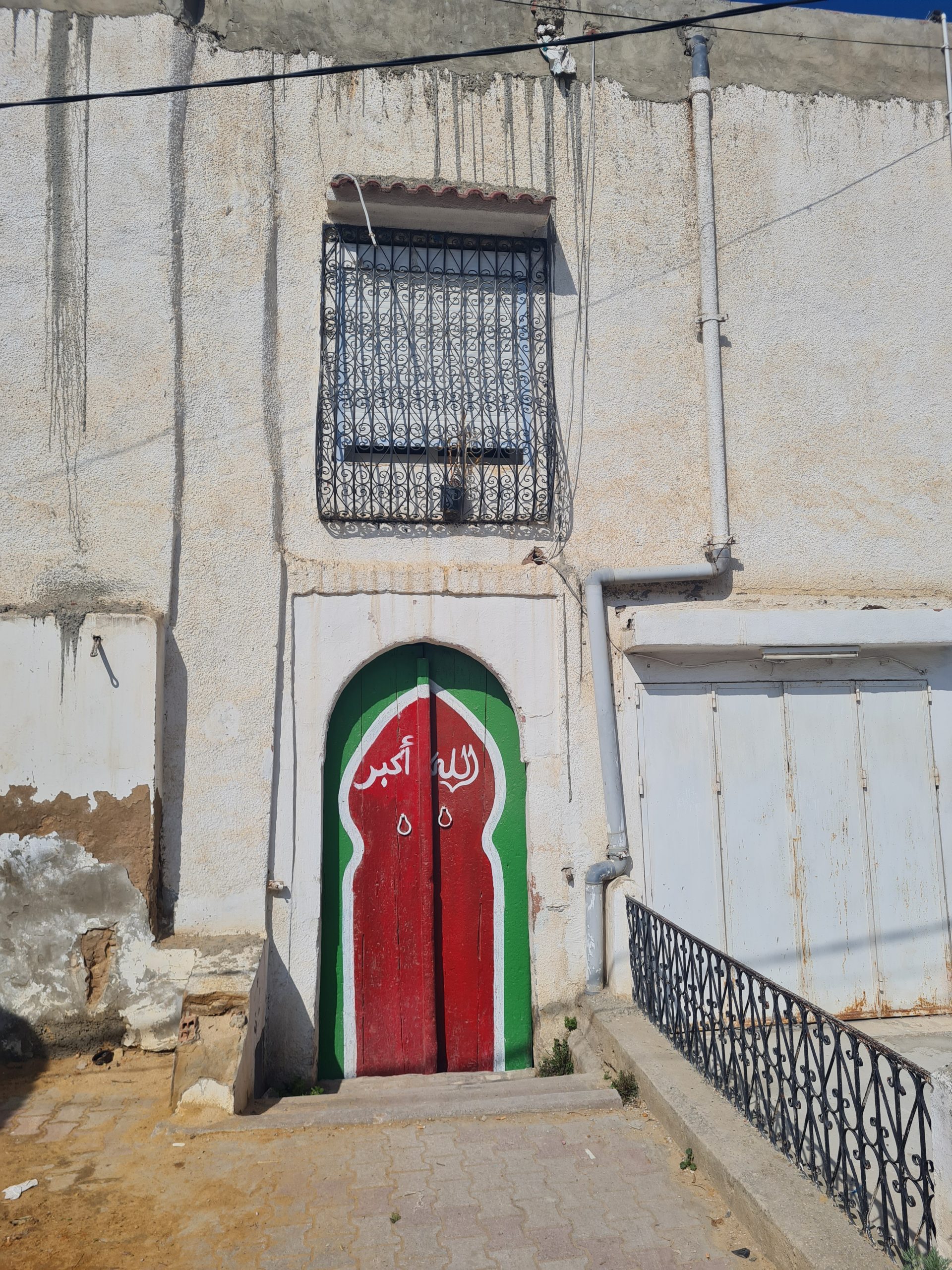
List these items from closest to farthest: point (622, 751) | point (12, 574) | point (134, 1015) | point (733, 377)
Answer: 1. point (134, 1015)
2. point (12, 574)
3. point (622, 751)
4. point (733, 377)

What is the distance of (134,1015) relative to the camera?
5.13m

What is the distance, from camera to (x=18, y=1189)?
3783mm

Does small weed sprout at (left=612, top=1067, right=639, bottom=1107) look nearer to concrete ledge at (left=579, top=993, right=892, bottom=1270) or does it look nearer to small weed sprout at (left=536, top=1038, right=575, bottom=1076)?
concrete ledge at (left=579, top=993, right=892, bottom=1270)

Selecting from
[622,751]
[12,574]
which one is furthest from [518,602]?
[12,574]

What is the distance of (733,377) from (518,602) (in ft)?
7.18

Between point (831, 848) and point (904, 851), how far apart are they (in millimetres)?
518

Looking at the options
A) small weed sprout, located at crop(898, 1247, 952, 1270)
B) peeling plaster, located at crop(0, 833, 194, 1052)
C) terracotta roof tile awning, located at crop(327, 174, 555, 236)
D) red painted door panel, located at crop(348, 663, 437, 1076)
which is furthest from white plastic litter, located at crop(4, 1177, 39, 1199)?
terracotta roof tile awning, located at crop(327, 174, 555, 236)

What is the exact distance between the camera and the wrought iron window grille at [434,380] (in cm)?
602

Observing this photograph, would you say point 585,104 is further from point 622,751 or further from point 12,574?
point 12,574

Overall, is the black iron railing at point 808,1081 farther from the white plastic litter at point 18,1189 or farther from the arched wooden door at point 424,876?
the white plastic litter at point 18,1189

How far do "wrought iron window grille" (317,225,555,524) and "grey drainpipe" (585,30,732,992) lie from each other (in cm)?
78

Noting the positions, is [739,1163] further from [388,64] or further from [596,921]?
[388,64]

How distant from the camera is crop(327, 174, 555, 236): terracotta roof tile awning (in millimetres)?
5941

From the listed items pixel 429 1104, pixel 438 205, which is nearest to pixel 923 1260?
pixel 429 1104
